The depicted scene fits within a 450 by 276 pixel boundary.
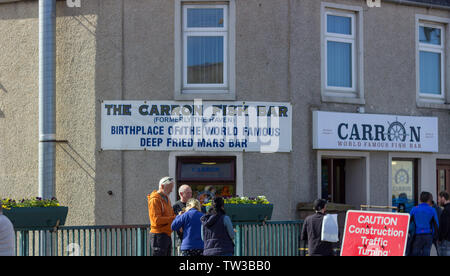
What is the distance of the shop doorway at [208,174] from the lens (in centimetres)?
1462

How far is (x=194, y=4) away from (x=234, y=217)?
5.01m

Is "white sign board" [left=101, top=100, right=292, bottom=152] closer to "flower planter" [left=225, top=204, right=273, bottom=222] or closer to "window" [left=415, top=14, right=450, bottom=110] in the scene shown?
"flower planter" [left=225, top=204, right=273, bottom=222]

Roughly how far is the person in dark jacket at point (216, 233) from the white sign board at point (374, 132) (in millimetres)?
5789

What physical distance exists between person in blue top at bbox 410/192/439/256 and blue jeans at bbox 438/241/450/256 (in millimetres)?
610

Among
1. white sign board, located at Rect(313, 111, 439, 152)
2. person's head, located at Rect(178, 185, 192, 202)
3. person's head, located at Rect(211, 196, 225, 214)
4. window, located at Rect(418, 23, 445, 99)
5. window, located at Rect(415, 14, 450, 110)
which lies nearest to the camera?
person's head, located at Rect(211, 196, 225, 214)

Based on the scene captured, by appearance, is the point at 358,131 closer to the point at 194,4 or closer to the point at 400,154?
the point at 400,154

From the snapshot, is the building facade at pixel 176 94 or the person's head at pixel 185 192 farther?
the building facade at pixel 176 94

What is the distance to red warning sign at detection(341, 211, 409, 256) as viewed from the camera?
31.1 feet

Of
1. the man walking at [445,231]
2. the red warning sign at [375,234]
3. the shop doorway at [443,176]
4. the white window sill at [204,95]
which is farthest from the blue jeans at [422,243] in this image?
the shop doorway at [443,176]

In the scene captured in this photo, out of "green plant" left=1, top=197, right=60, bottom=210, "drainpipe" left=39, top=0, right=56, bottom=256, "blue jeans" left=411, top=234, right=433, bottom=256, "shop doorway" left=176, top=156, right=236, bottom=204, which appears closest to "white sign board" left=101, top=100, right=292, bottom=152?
"shop doorway" left=176, top=156, right=236, bottom=204

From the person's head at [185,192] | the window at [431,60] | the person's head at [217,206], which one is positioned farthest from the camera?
the window at [431,60]

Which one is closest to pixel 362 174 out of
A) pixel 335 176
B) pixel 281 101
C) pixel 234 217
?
pixel 335 176

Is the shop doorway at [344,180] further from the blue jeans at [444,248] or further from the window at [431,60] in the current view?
the blue jeans at [444,248]

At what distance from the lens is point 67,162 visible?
14.5m
